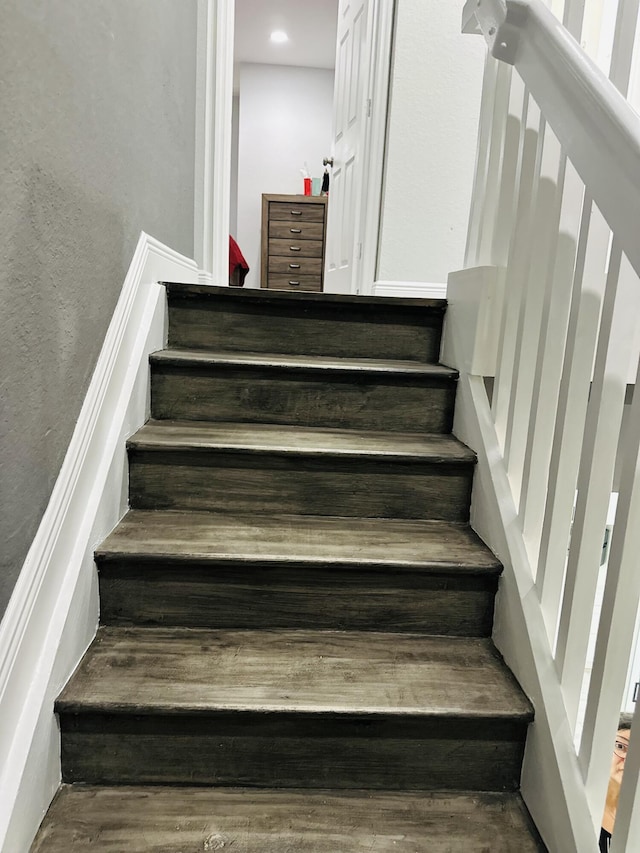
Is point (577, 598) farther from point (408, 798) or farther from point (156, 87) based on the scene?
point (156, 87)

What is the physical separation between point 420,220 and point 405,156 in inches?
11.1

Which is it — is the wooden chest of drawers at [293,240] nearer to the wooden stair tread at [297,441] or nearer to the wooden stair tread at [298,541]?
the wooden stair tread at [297,441]

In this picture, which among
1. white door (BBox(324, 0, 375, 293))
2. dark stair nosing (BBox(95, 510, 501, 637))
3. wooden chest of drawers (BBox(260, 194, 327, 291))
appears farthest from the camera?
wooden chest of drawers (BBox(260, 194, 327, 291))

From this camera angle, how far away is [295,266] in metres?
5.42

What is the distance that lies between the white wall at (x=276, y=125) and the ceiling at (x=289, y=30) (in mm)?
132

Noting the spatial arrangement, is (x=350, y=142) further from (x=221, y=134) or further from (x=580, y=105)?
(x=580, y=105)

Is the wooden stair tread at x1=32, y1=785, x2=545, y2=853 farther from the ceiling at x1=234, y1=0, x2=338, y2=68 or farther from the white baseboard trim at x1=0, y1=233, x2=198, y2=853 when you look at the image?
the ceiling at x1=234, y1=0, x2=338, y2=68

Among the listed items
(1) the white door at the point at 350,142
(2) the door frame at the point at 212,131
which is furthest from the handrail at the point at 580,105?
(1) the white door at the point at 350,142

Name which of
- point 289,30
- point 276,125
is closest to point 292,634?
point 289,30

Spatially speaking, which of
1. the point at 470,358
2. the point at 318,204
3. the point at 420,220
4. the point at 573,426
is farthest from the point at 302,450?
the point at 318,204

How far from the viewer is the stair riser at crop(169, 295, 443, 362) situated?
5.73 feet

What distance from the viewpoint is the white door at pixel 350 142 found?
2859 millimetres

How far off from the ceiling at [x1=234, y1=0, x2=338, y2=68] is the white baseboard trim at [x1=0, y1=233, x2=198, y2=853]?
450 centimetres

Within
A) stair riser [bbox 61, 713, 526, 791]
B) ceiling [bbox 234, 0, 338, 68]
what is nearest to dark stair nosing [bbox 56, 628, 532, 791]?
stair riser [bbox 61, 713, 526, 791]
